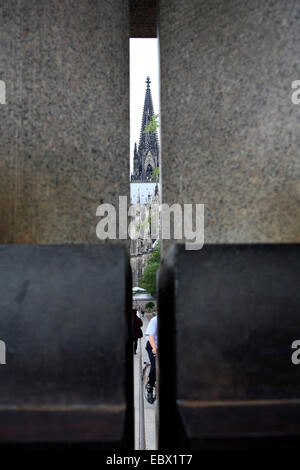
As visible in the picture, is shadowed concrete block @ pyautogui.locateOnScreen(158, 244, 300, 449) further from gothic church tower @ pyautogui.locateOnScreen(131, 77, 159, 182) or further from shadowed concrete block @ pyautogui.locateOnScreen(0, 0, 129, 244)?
gothic church tower @ pyautogui.locateOnScreen(131, 77, 159, 182)

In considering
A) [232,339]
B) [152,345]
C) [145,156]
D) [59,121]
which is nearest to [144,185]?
[145,156]

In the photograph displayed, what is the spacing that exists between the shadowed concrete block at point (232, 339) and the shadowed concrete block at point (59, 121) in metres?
0.97

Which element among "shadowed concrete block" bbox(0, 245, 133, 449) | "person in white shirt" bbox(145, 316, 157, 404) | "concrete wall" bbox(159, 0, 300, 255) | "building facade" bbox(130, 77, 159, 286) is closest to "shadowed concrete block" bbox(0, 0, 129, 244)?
"concrete wall" bbox(159, 0, 300, 255)

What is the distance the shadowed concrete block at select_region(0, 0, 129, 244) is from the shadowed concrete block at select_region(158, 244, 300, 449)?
3.17ft

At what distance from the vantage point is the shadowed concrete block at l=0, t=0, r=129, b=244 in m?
2.13

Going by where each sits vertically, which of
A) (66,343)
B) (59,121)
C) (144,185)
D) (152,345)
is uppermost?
(144,185)

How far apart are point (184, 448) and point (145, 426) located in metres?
3.85

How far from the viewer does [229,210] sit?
7.02ft

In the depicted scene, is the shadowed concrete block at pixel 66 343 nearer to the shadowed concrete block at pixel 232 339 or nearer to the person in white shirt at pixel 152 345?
the shadowed concrete block at pixel 232 339

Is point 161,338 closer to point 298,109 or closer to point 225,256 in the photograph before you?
point 225,256

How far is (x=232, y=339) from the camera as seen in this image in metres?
1.33

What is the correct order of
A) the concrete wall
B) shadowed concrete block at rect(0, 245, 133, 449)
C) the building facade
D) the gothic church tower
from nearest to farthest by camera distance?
shadowed concrete block at rect(0, 245, 133, 449) → the concrete wall → the building facade → the gothic church tower

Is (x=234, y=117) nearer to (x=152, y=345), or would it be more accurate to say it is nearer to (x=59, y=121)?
(x=59, y=121)

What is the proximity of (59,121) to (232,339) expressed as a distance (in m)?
1.63
